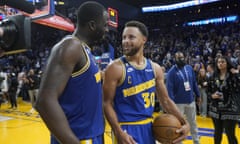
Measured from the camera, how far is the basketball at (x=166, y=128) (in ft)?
7.84

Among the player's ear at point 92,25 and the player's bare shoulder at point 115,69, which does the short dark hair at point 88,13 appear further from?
the player's bare shoulder at point 115,69

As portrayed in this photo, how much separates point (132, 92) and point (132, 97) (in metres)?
0.05

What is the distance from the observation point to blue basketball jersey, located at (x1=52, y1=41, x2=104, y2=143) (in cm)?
157

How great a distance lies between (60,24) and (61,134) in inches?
316

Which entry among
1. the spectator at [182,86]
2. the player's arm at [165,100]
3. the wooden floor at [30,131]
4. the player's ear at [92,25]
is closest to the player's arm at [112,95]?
the player's arm at [165,100]

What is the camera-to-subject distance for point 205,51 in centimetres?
1307

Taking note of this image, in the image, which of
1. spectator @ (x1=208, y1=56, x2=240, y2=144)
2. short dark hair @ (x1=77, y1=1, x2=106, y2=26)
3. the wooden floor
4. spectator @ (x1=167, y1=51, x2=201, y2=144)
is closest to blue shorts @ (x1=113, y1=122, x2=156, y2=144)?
short dark hair @ (x1=77, y1=1, x2=106, y2=26)

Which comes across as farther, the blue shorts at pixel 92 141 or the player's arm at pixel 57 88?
the blue shorts at pixel 92 141

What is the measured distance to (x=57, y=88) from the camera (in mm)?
1438

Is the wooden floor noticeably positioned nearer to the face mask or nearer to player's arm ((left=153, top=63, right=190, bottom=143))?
the face mask

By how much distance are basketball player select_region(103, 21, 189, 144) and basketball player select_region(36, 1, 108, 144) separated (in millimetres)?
636

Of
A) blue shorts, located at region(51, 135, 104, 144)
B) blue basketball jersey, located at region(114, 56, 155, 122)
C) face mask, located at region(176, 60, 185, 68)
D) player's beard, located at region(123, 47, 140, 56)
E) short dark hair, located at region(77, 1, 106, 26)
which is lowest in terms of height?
blue shorts, located at region(51, 135, 104, 144)

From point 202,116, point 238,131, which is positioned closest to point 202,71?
point 202,116

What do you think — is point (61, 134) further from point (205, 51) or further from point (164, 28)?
A: point (164, 28)
